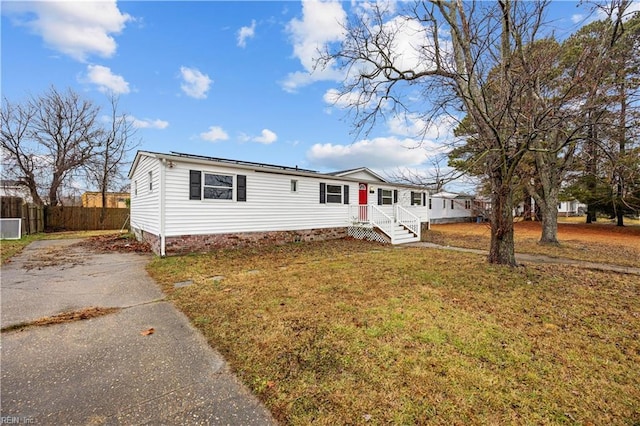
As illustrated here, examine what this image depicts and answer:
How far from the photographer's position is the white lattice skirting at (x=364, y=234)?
12450 millimetres

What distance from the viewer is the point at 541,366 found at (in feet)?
8.80

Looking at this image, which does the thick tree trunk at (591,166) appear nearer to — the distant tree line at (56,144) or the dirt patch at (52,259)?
the dirt patch at (52,259)

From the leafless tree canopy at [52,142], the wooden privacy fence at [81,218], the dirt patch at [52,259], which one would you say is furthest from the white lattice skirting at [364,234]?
the leafless tree canopy at [52,142]

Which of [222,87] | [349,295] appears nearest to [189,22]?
[222,87]

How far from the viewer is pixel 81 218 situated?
62.0 feet

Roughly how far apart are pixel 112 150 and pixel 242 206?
19.9 meters

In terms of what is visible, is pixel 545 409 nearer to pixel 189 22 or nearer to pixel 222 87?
pixel 189 22

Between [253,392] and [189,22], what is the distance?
11.7m

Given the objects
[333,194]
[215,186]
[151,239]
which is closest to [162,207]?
[215,186]

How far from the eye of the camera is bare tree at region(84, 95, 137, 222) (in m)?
21.9

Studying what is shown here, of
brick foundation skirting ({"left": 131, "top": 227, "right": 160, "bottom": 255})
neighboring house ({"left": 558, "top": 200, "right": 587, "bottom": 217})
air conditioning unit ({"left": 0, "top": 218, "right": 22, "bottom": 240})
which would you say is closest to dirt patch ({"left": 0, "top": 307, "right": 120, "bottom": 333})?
brick foundation skirting ({"left": 131, "top": 227, "right": 160, "bottom": 255})

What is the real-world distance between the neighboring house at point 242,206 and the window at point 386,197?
0.60 metres

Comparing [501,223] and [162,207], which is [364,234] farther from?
[162,207]

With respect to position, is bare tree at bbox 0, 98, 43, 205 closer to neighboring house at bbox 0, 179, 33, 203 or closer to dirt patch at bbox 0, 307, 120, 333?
neighboring house at bbox 0, 179, 33, 203
